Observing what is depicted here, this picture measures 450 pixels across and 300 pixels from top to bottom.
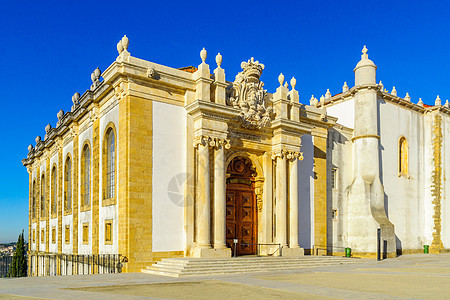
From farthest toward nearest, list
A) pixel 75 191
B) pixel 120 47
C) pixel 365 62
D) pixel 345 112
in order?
pixel 345 112 < pixel 365 62 < pixel 75 191 < pixel 120 47

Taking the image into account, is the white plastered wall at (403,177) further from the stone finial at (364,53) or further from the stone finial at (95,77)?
the stone finial at (95,77)

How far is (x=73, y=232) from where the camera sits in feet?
89.4

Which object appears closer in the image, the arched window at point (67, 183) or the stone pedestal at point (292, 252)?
the stone pedestal at point (292, 252)

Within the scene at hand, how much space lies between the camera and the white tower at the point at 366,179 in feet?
96.6

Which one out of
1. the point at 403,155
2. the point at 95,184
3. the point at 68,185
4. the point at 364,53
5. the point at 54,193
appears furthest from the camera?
the point at 403,155

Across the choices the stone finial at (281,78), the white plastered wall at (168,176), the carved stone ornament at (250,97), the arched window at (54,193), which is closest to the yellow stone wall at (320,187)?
the stone finial at (281,78)

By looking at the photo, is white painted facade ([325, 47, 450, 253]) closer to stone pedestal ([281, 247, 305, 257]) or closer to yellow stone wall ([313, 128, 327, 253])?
yellow stone wall ([313, 128, 327, 253])

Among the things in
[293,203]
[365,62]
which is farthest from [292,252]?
[365,62]

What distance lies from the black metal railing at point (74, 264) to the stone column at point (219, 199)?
4.53m

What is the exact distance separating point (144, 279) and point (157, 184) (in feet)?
17.4

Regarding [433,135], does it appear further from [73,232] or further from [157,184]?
[73,232]

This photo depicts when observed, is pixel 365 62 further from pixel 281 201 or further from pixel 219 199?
pixel 219 199

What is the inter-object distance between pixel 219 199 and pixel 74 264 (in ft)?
32.2

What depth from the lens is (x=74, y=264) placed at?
25.9 meters
